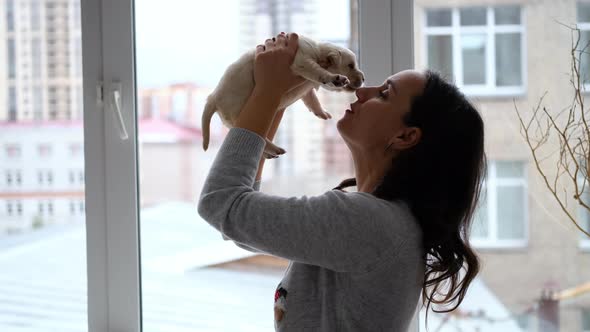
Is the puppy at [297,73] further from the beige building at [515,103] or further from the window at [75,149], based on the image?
the window at [75,149]

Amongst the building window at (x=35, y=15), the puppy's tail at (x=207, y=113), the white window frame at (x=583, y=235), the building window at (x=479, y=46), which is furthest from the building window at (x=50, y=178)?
the white window frame at (x=583, y=235)

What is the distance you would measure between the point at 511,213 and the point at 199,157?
801 mm

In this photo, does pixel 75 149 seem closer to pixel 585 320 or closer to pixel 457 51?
pixel 457 51

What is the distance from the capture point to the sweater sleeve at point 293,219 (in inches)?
34.1

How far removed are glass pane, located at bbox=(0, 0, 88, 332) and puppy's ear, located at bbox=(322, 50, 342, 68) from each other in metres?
0.89

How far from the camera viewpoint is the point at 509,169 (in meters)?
1.54

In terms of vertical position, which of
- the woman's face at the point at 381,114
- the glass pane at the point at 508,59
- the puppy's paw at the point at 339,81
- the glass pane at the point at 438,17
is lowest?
the woman's face at the point at 381,114

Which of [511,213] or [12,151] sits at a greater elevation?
[12,151]

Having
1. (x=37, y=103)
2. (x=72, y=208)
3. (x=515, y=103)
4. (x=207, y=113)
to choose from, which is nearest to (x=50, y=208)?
(x=72, y=208)

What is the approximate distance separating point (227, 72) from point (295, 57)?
117 mm

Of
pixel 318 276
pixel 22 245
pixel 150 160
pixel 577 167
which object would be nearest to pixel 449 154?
pixel 318 276

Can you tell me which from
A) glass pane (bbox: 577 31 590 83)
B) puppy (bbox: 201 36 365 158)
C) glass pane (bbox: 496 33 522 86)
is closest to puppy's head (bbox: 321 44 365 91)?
puppy (bbox: 201 36 365 158)

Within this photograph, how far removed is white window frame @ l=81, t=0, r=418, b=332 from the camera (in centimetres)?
156

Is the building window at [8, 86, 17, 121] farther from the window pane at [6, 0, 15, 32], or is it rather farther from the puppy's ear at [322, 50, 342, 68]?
the puppy's ear at [322, 50, 342, 68]
